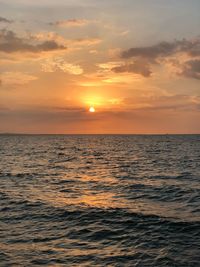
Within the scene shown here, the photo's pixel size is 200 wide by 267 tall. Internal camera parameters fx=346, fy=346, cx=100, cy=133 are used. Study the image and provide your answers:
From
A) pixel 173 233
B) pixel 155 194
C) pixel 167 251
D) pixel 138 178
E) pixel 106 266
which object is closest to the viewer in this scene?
pixel 106 266

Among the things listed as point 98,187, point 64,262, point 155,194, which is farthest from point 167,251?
point 98,187

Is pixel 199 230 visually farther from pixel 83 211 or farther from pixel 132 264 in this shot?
pixel 83 211

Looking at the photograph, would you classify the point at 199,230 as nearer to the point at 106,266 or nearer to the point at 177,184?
the point at 106,266

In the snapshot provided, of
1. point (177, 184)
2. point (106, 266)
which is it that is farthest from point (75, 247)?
point (177, 184)

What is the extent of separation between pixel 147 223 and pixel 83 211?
4545 mm

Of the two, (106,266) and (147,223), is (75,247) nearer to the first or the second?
(106,266)

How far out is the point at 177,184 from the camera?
3291 centimetres

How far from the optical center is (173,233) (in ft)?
55.8

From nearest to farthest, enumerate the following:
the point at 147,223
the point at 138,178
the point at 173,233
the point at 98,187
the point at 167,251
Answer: the point at 167,251 → the point at 173,233 → the point at 147,223 → the point at 98,187 → the point at 138,178

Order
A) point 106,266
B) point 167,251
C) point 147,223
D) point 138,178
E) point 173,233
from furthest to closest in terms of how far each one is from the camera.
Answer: point 138,178 < point 147,223 < point 173,233 < point 167,251 < point 106,266

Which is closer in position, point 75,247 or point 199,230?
point 75,247

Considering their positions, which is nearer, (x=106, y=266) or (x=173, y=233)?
(x=106, y=266)

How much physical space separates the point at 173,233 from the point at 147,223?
6.44ft

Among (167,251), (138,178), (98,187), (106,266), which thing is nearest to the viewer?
(106,266)
